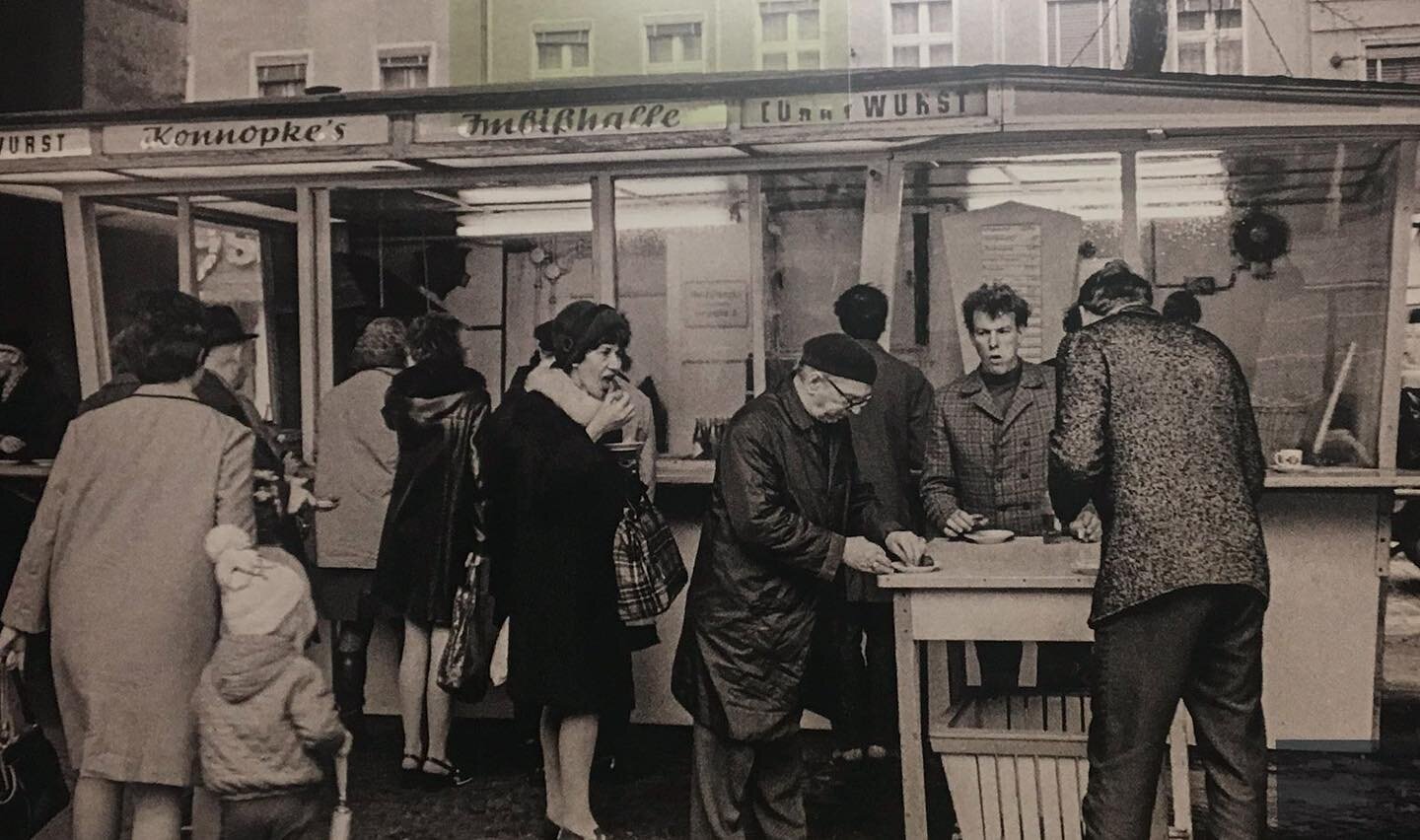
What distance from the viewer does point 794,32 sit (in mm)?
3148

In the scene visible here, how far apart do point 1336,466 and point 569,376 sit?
2.11 meters

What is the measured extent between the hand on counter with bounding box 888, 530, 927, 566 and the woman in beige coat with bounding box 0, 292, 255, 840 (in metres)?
1.56

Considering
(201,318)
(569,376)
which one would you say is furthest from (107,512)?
(569,376)

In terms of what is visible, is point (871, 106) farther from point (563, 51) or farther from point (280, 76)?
point (280, 76)

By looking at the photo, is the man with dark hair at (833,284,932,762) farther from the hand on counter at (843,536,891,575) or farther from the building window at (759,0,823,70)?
the building window at (759,0,823,70)

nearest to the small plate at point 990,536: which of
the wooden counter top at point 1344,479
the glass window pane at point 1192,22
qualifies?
the wooden counter top at point 1344,479

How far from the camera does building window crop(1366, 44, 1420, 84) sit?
9.78 feet

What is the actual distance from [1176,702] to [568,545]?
1.46 metres

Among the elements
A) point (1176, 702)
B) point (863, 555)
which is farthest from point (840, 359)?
point (1176, 702)

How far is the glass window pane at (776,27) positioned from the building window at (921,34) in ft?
0.86

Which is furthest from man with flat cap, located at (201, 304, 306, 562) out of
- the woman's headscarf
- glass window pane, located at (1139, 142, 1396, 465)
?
glass window pane, located at (1139, 142, 1396, 465)

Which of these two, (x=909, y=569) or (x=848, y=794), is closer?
(x=909, y=569)

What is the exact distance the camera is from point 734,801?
2973 mm

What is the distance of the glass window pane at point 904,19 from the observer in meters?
3.13
